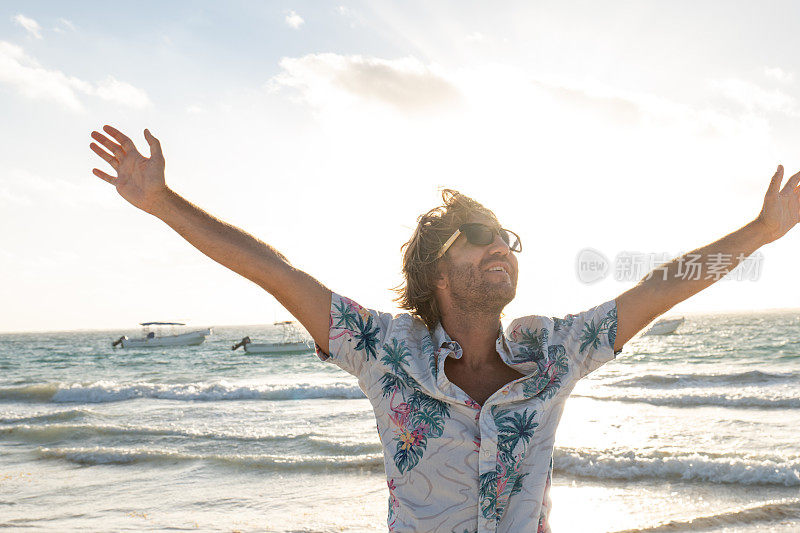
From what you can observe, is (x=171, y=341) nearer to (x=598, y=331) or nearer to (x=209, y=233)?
(x=209, y=233)

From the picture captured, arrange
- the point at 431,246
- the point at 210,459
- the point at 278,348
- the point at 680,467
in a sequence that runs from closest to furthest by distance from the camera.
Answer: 1. the point at 431,246
2. the point at 680,467
3. the point at 210,459
4. the point at 278,348

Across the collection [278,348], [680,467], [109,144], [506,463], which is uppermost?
[109,144]

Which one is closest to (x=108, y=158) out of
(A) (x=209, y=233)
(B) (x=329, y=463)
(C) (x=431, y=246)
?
(A) (x=209, y=233)

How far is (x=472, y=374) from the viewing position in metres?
2.46

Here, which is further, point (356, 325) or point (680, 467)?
point (680, 467)

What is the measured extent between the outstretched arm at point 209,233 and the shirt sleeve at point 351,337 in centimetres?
3

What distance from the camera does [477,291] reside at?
8.06 feet

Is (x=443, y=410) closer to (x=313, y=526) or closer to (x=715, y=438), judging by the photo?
(x=313, y=526)

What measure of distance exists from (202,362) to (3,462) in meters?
32.2

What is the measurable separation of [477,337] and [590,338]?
1.47 ft

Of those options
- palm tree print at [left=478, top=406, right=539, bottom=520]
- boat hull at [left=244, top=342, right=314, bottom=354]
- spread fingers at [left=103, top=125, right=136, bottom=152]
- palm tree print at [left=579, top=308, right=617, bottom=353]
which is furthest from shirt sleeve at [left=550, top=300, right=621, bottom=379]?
boat hull at [left=244, top=342, right=314, bottom=354]

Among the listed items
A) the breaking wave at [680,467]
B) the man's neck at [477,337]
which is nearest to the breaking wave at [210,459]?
the breaking wave at [680,467]

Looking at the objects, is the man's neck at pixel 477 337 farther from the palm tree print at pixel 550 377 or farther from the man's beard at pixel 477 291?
the palm tree print at pixel 550 377

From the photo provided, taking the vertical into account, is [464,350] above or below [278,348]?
above
